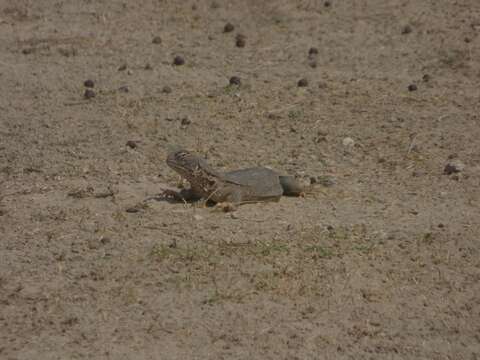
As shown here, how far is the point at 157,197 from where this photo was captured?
7988 mm

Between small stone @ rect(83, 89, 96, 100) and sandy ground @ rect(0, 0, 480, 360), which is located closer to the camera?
sandy ground @ rect(0, 0, 480, 360)

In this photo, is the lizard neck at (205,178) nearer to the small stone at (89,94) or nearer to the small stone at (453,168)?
the small stone at (453,168)

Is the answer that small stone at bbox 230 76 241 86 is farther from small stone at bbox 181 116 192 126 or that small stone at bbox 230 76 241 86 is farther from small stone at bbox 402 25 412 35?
small stone at bbox 402 25 412 35

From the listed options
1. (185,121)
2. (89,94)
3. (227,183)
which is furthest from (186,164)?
(89,94)

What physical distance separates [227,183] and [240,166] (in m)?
0.93

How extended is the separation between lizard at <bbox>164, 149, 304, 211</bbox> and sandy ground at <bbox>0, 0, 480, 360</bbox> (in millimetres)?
130

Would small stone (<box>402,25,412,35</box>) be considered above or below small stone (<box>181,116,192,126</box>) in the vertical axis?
above

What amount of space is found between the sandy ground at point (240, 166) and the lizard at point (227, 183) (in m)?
0.13

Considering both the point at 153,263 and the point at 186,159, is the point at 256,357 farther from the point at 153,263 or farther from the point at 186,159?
the point at 186,159

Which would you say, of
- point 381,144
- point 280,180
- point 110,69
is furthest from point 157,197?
point 110,69

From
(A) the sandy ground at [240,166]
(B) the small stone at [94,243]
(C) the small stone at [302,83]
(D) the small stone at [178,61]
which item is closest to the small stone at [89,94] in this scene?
(A) the sandy ground at [240,166]

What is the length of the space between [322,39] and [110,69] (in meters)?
2.51

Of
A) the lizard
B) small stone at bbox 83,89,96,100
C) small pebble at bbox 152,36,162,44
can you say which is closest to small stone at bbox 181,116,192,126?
small stone at bbox 83,89,96,100

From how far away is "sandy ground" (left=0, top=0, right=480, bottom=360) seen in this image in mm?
6184
